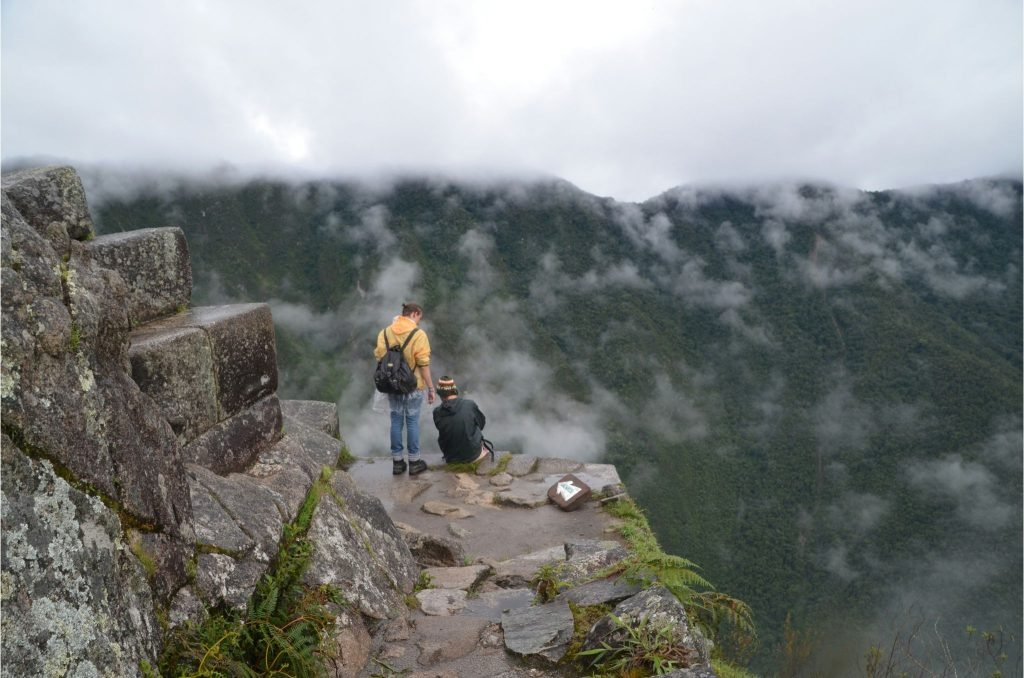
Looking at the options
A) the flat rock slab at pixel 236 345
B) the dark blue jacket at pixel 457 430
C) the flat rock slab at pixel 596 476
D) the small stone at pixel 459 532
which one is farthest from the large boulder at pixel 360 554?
the dark blue jacket at pixel 457 430

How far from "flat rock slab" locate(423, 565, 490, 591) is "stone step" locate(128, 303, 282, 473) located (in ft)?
5.32

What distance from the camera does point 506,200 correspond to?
81.2 m

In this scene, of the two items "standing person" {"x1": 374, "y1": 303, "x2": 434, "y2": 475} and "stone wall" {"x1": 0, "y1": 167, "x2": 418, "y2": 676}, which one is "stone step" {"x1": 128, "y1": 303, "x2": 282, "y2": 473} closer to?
"stone wall" {"x1": 0, "y1": 167, "x2": 418, "y2": 676}

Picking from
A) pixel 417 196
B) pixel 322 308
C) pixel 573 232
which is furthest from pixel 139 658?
pixel 573 232

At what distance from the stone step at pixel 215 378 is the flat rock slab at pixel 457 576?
1622 millimetres

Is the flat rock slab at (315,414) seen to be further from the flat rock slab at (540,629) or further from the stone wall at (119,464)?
the flat rock slab at (540,629)

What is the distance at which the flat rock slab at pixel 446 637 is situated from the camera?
386 cm

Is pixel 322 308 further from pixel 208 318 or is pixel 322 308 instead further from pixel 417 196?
pixel 208 318

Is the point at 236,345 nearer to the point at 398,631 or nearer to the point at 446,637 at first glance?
the point at 398,631

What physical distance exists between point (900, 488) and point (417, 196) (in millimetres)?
55821

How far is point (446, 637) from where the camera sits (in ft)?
13.4

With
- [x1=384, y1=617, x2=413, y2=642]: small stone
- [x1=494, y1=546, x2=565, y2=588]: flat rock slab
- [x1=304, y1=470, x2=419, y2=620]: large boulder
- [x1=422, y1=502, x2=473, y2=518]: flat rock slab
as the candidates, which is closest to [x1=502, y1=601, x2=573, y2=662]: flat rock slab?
[x1=384, y1=617, x2=413, y2=642]: small stone

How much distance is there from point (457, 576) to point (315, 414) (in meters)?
3.68

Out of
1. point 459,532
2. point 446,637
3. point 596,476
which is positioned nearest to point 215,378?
point 446,637
